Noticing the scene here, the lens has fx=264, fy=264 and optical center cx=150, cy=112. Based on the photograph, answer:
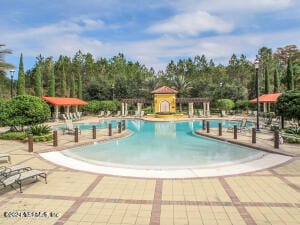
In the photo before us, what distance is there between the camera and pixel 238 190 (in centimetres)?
686

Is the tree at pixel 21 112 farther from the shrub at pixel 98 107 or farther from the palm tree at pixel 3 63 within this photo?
the shrub at pixel 98 107

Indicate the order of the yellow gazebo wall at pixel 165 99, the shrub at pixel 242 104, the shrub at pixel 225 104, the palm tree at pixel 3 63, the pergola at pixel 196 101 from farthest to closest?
1. the shrub at pixel 242 104
2. the yellow gazebo wall at pixel 165 99
3. the shrub at pixel 225 104
4. the pergola at pixel 196 101
5. the palm tree at pixel 3 63

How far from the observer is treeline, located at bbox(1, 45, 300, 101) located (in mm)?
39766

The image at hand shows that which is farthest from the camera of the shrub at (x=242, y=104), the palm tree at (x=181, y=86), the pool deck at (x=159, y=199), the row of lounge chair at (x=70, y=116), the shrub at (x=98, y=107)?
the palm tree at (x=181, y=86)

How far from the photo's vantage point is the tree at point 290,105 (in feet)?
49.4

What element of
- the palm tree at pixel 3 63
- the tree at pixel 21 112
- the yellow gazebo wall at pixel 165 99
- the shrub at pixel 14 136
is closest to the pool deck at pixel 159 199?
the shrub at pixel 14 136

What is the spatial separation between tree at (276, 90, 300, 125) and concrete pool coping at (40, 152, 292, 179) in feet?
18.3

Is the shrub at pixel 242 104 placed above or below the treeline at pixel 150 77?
below

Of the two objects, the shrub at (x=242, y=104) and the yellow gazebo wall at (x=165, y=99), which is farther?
the shrub at (x=242, y=104)

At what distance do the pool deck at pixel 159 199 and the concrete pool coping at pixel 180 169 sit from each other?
0.47 m

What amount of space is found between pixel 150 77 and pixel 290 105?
116ft

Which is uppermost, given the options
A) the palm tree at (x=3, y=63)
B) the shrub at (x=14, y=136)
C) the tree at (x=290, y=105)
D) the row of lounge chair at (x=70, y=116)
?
the palm tree at (x=3, y=63)

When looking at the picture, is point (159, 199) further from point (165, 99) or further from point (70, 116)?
point (165, 99)

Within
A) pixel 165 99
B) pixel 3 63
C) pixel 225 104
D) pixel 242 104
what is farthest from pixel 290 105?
pixel 242 104
